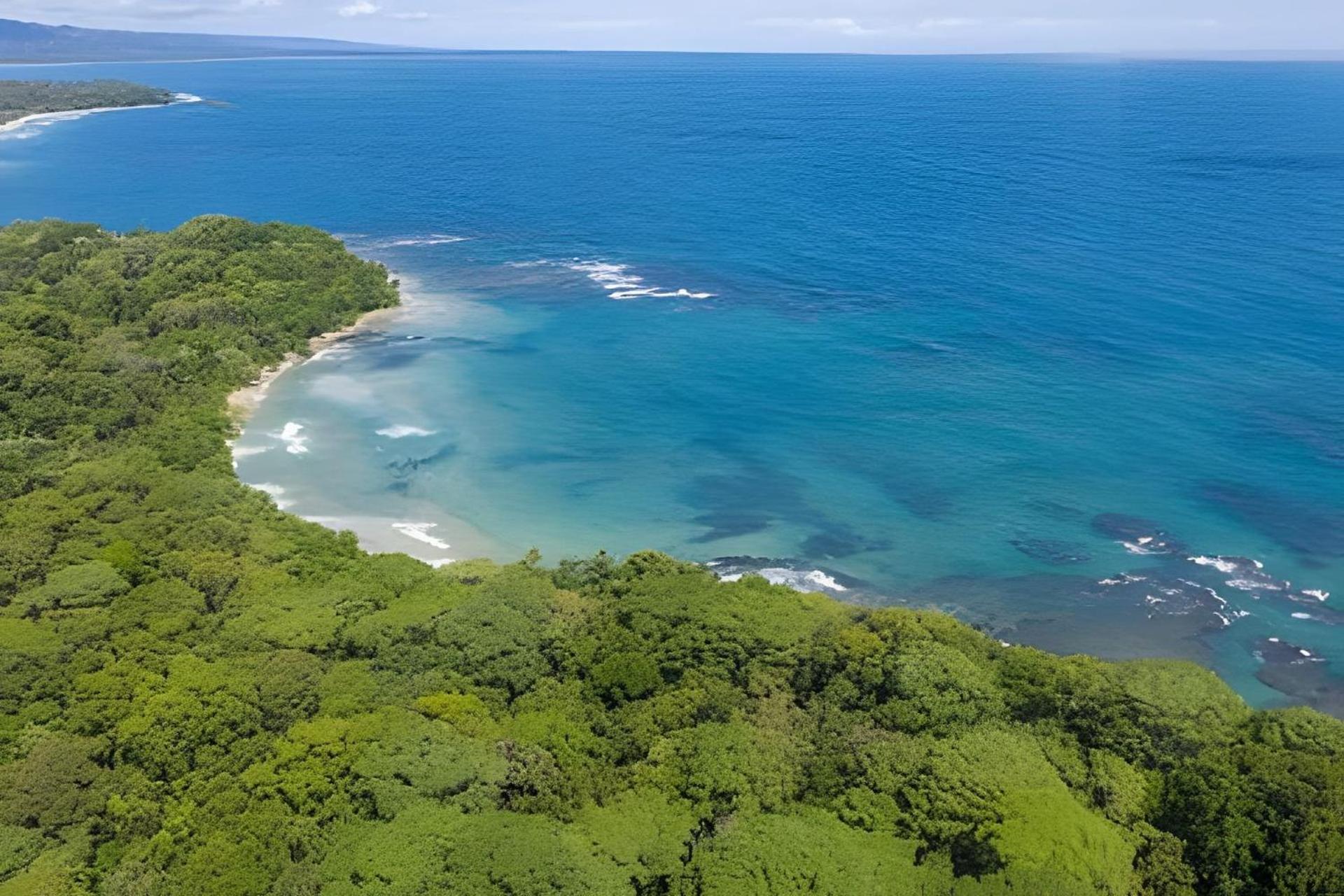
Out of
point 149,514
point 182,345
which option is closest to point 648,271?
point 182,345

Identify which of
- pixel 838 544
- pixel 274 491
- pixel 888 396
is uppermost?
pixel 888 396

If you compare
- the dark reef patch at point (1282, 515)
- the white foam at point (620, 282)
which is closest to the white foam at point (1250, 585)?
the dark reef patch at point (1282, 515)

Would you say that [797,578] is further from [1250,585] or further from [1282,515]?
[1282,515]

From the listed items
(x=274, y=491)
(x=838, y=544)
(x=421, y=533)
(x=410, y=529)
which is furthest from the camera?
(x=274, y=491)

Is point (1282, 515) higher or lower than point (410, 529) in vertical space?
higher

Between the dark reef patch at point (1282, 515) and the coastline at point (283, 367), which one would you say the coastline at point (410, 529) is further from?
the dark reef patch at point (1282, 515)

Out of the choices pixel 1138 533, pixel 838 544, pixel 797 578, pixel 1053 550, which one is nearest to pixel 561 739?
pixel 797 578

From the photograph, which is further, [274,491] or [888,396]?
[888,396]
